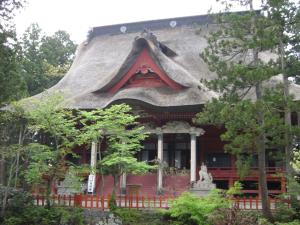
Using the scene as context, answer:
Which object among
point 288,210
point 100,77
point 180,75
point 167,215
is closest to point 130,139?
point 167,215

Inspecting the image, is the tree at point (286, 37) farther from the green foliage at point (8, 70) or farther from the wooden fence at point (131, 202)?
the green foliage at point (8, 70)

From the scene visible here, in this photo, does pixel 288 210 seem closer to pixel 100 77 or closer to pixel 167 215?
pixel 167 215

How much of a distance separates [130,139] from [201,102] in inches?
162

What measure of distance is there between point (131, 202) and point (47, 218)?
129 inches

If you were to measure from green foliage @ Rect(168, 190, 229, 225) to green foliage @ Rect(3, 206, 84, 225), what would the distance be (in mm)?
3713

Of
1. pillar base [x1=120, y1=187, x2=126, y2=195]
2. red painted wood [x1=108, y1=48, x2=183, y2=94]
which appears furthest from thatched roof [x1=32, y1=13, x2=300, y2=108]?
pillar base [x1=120, y1=187, x2=126, y2=195]

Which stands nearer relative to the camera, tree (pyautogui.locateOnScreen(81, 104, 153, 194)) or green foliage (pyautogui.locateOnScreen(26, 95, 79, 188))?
tree (pyautogui.locateOnScreen(81, 104, 153, 194))

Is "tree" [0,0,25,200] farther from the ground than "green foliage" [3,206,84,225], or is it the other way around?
"tree" [0,0,25,200]

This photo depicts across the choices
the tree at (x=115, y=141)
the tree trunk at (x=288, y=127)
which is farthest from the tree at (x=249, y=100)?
the tree at (x=115, y=141)

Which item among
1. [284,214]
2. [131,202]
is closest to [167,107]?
[131,202]

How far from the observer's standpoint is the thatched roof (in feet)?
70.8

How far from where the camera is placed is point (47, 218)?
16391 millimetres

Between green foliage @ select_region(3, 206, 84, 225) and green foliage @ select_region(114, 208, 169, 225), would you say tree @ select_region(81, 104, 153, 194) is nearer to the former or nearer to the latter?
green foliage @ select_region(114, 208, 169, 225)

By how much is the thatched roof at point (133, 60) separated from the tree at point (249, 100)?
1.62 m
